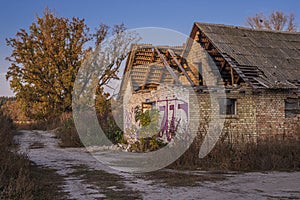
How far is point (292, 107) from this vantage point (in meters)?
16.5

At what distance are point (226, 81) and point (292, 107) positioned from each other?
10.9ft

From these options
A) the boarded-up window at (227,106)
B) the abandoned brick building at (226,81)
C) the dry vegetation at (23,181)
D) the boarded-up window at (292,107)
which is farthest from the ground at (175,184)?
the boarded-up window at (292,107)

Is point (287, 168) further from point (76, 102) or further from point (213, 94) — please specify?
point (76, 102)

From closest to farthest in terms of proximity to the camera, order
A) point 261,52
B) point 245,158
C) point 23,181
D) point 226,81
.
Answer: point 23,181 → point 245,158 → point 226,81 → point 261,52

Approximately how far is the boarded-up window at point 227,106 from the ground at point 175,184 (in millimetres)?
5685

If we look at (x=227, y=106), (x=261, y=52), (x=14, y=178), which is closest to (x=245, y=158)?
(x=227, y=106)

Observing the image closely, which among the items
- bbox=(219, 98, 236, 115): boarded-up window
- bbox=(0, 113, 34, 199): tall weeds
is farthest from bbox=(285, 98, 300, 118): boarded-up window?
bbox=(0, 113, 34, 199): tall weeds

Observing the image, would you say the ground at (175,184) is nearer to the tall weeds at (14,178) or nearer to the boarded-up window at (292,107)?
the tall weeds at (14,178)

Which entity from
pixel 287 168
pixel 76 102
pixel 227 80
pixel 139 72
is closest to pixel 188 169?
pixel 287 168

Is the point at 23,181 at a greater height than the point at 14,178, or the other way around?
the point at 23,181

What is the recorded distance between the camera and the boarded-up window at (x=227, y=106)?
610 inches

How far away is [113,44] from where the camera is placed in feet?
102

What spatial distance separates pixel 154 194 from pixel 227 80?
11806 mm

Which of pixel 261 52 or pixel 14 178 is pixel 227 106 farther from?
pixel 14 178
